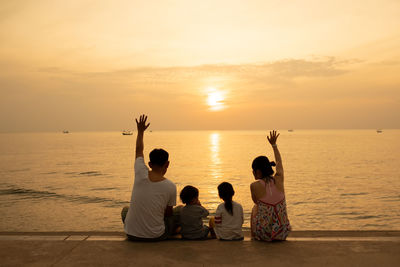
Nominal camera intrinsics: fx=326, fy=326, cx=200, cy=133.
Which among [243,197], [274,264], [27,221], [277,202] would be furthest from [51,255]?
[243,197]

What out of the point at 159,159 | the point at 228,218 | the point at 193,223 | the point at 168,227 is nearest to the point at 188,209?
the point at 193,223

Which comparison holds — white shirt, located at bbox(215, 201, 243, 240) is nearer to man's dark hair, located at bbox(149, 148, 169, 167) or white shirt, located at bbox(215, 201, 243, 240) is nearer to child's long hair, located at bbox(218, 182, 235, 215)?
child's long hair, located at bbox(218, 182, 235, 215)

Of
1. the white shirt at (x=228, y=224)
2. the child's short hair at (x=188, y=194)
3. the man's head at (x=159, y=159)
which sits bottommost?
the white shirt at (x=228, y=224)

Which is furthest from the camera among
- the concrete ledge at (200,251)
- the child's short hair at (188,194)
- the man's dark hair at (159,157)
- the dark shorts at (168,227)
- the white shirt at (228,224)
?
the child's short hair at (188,194)

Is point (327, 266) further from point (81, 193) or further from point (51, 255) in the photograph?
point (81, 193)

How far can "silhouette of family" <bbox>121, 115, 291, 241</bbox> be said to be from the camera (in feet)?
18.5

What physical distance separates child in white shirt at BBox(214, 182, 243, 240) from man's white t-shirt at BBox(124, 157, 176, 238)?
95 cm

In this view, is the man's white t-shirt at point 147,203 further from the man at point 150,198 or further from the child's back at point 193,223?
the child's back at point 193,223

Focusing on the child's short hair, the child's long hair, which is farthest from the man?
the child's long hair

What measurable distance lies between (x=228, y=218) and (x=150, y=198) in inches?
59.9

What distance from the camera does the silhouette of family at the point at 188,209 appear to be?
5625mm

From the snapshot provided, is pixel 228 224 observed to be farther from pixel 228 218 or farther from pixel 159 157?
pixel 159 157

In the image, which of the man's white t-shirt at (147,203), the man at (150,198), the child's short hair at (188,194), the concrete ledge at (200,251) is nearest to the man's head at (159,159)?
the man at (150,198)

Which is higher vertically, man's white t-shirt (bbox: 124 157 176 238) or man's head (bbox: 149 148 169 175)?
man's head (bbox: 149 148 169 175)
